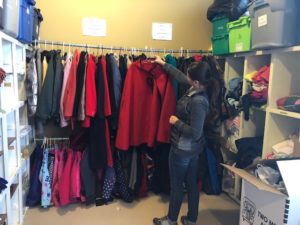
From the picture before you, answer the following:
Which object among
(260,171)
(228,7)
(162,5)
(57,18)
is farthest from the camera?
(162,5)

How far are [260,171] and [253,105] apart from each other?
82 cm

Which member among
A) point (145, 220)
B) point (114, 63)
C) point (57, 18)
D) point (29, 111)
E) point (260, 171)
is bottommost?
point (145, 220)

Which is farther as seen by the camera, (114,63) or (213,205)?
(213,205)

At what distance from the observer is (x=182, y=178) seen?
2219mm

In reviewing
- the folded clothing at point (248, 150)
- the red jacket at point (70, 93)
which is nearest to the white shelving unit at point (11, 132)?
the red jacket at point (70, 93)

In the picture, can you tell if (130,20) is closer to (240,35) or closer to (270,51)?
(240,35)

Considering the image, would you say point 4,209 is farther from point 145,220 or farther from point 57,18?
point 57,18

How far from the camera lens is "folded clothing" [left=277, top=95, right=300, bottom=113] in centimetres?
196

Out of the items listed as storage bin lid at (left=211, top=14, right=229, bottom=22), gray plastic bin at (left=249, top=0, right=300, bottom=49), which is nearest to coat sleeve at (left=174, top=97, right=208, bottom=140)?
gray plastic bin at (left=249, top=0, right=300, bottom=49)

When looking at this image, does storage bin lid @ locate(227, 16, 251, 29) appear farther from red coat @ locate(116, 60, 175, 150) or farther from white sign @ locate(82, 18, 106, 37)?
white sign @ locate(82, 18, 106, 37)

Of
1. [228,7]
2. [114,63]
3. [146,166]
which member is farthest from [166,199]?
[228,7]

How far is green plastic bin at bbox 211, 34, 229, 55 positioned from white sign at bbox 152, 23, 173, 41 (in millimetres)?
531

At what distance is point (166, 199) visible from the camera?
9.66 ft

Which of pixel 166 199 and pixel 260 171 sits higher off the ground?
pixel 260 171
